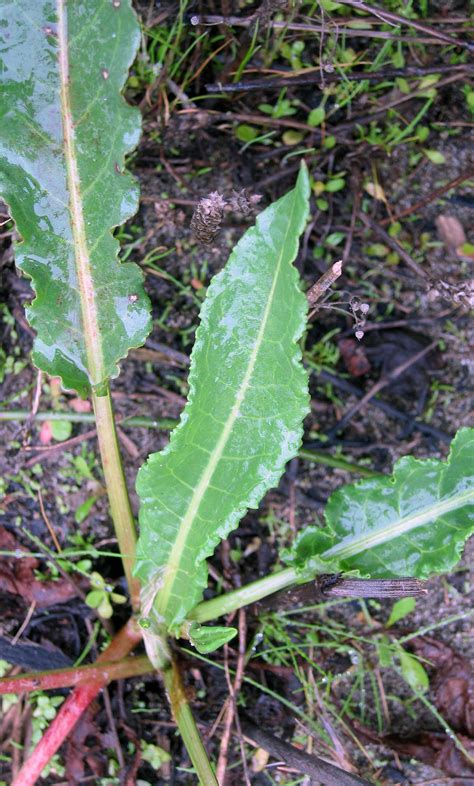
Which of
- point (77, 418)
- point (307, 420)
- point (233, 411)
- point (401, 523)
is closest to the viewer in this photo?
point (233, 411)

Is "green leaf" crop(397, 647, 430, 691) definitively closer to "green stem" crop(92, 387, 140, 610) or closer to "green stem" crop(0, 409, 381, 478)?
"green stem" crop(0, 409, 381, 478)

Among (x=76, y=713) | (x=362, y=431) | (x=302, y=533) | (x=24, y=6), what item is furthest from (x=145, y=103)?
(x=76, y=713)

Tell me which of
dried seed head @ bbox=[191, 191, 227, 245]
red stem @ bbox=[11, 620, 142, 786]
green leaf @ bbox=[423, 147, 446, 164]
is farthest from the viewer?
green leaf @ bbox=[423, 147, 446, 164]

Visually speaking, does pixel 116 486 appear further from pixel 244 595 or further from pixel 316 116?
pixel 316 116

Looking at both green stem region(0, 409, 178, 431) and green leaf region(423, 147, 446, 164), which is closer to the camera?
green stem region(0, 409, 178, 431)

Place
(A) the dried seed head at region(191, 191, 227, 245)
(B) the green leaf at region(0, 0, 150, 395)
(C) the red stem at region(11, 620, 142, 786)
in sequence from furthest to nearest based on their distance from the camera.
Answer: (C) the red stem at region(11, 620, 142, 786), (A) the dried seed head at region(191, 191, 227, 245), (B) the green leaf at region(0, 0, 150, 395)

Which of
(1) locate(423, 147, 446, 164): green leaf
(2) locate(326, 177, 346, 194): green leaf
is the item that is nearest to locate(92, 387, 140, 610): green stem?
(2) locate(326, 177, 346, 194): green leaf

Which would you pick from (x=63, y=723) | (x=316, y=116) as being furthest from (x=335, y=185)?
(x=63, y=723)
